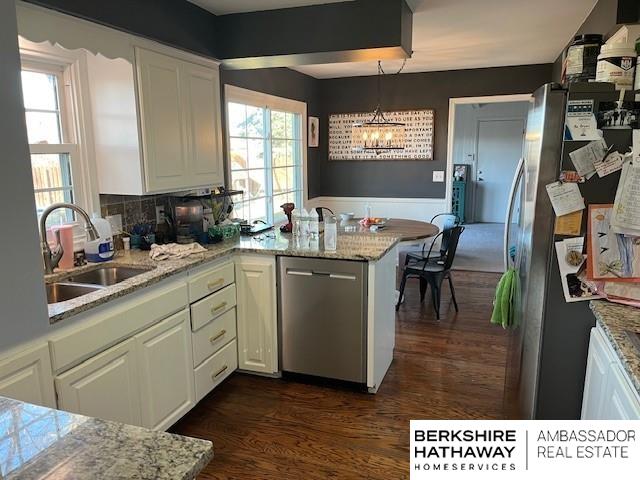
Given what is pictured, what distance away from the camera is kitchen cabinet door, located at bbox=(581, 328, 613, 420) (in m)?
1.73

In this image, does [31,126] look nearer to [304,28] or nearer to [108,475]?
[304,28]

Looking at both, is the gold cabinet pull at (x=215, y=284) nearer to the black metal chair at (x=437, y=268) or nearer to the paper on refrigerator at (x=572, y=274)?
the paper on refrigerator at (x=572, y=274)

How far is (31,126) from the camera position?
246 cm

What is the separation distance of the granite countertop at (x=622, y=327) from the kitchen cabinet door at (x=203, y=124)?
94.6 inches

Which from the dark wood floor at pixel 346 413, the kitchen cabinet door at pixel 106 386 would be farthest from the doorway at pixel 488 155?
the kitchen cabinet door at pixel 106 386

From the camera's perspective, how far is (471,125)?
9562 millimetres

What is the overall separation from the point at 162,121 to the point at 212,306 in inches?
44.7

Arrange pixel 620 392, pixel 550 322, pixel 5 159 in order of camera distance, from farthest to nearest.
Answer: pixel 550 322 → pixel 620 392 → pixel 5 159

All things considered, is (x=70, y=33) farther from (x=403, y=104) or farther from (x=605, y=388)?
(x=403, y=104)

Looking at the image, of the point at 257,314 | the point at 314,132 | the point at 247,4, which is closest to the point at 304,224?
the point at 257,314

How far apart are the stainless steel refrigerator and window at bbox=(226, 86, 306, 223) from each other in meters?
2.69

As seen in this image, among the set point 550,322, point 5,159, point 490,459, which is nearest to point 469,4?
point 550,322

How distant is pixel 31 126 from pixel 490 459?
2605 millimetres

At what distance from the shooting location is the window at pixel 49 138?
245cm
